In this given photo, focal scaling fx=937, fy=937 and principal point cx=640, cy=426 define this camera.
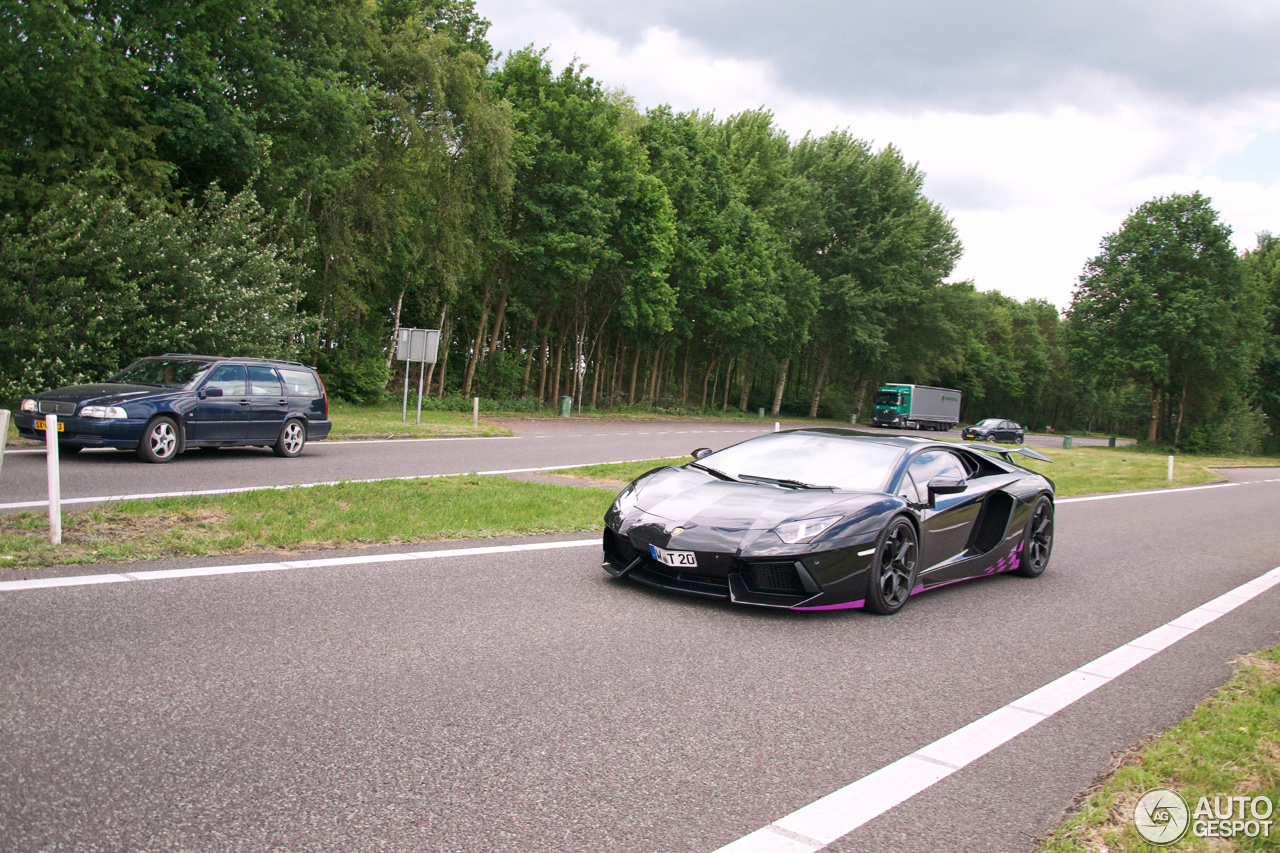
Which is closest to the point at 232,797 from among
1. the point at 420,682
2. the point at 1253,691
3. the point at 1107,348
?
the point at 420,682

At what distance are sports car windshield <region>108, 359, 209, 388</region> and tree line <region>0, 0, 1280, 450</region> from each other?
431 cm

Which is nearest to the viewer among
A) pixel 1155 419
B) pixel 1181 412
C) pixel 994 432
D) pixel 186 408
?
pixel 186 408

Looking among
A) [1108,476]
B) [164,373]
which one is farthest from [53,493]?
[1108,476]

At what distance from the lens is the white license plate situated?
5.99 meters

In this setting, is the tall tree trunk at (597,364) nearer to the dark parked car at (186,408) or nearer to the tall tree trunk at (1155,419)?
the dark parked car at (186,408)

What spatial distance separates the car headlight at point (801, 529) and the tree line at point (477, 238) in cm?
1660

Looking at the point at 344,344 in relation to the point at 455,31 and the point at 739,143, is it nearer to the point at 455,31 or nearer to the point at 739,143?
the point at 455,31

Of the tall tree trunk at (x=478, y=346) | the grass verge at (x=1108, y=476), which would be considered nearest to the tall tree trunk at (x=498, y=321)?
the tall tree trunk at (x=478, y=346)

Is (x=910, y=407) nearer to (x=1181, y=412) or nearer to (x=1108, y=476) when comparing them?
(x=1181, y=412)

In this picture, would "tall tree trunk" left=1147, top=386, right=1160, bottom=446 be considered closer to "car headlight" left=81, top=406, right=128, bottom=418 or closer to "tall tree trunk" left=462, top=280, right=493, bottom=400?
"tall tree trunk" left=462, top=280, right=493, bottom=400

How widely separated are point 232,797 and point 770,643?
3.17 metres

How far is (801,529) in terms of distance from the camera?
595cm

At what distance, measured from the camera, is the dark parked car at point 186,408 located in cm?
1270

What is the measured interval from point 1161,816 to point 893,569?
318 cm
